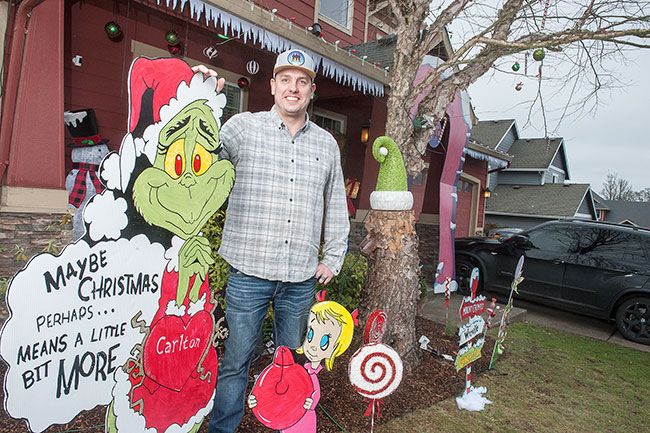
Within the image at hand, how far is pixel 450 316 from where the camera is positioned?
212 inches

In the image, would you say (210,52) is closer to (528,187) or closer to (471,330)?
(471,330)

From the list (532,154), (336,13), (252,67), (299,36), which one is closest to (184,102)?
(299,36)

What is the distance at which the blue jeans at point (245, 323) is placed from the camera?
1.97 meters

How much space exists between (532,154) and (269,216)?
1240 inches

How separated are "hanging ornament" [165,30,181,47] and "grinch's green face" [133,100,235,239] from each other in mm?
4048

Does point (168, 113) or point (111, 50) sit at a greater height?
point (111, 50)

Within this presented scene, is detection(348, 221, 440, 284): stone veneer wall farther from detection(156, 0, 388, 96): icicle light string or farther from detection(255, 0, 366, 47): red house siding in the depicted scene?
detection(255, 0, 366, 47): red house siding

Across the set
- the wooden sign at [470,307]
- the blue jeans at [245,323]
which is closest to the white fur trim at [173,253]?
the blue jeans at [245,323]

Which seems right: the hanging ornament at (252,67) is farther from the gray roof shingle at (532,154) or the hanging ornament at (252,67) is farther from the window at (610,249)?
the gray roof shingle at (532,154)

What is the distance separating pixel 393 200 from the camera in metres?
3.35

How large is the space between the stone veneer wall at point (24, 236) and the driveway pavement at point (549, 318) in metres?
4.16

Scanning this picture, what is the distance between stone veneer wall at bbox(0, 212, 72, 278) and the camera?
144 inches

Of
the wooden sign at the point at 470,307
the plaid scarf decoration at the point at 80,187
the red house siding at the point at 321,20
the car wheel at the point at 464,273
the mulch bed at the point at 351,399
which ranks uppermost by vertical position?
the red house siding at the point at 321,20

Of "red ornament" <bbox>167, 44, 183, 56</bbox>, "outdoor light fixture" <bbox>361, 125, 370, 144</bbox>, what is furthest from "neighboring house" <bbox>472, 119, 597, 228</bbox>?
"red ornament" <bbox>167, 44, 183, 56</bbox>
